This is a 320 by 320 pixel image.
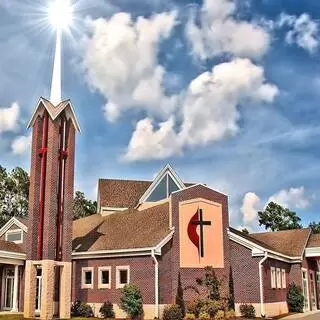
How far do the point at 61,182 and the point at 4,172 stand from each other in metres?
31.7

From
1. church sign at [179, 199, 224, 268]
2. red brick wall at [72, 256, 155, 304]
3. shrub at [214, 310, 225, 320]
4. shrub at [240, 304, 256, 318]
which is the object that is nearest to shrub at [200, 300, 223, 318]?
shrub at [214, 310, 225, 320]

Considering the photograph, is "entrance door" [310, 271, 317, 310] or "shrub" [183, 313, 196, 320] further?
"entrance door" [310, 271, 317, 310]

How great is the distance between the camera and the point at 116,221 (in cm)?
3741

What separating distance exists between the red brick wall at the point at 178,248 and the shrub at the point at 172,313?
109 cm

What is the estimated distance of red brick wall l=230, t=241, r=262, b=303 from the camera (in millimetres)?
31594

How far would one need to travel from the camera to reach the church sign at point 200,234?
31031 millimetres

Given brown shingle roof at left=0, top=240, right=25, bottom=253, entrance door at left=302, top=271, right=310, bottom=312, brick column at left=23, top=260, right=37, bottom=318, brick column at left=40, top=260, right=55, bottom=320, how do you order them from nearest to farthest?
brick column at left=40, top=260, right=55, bottom=320, brick column at left=23, top=260, right=37, bottom=318, brown shingle roof at left=0, top=240, right=25, bottom=253, entrance door at left=302, top=271, right=310, bottom=312

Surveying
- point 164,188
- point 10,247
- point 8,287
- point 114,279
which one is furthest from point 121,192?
point 114,279

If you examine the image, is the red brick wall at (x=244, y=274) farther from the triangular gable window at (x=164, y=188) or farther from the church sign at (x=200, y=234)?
the triangular gable window at (x=164, y=188)

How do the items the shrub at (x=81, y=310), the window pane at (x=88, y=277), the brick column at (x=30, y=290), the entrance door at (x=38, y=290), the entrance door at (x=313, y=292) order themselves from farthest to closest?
1. the entrance door at (x=313, y=292)
2. the window pane at (x=88, y=277)
3. the entrance door at (x=38, y=290)
4. the shrub at (x=81, y=310)
5. the brick column at (x=30, y=290)

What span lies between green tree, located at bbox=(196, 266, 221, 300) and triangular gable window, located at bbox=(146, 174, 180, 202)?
11608 mm

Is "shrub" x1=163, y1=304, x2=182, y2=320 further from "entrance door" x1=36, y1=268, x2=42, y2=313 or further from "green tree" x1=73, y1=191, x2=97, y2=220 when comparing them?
"green tree" x1=73, y1=191, x2=97, y2=220

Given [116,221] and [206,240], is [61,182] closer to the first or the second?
[116,221]

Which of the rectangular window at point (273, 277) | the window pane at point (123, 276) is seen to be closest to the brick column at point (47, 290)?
the window pane at point (123, 276)
